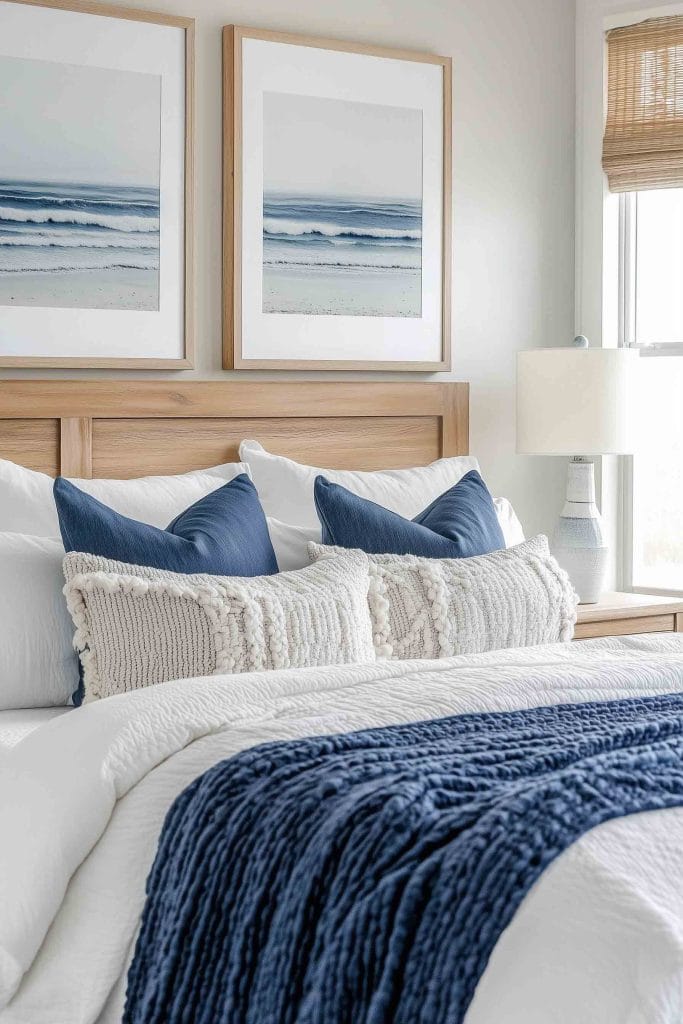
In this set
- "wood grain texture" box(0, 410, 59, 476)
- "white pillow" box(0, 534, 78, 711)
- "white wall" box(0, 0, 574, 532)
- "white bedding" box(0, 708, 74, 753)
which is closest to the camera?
"white bedding" box(0, 708, 74, 753)

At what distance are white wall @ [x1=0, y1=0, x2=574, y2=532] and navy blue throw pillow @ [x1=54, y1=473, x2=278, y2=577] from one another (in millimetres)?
1284

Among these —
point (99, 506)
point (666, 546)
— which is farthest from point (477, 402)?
point (99, 506)

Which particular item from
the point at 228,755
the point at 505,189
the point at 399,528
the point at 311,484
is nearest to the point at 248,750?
the point at 228,755

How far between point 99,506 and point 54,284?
2.75 ft

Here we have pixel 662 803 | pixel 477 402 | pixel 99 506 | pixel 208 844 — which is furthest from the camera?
pixel 477 402

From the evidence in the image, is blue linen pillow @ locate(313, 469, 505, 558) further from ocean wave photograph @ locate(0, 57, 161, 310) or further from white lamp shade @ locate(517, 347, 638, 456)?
ocean wave photograph @ locate(0, 57, 161, 310)

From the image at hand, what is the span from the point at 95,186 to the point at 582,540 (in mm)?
1582

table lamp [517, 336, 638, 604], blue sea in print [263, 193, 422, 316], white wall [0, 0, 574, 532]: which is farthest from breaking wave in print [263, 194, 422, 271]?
table lamp [517, 336, 638, 604]

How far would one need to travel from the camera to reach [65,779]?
74.4 inches

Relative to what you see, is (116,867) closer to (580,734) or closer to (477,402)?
(580,734)

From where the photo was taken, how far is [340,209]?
11.7 ft

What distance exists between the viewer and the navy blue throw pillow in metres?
2.54

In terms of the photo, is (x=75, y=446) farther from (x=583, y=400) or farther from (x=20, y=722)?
(x=583, y=400)

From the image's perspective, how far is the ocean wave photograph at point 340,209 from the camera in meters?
3.50
